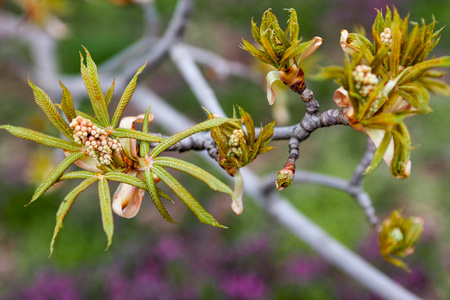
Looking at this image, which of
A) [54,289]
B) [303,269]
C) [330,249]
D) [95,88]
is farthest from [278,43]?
[54,289]

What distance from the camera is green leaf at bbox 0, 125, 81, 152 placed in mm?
750

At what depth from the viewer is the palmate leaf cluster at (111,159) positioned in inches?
28.6

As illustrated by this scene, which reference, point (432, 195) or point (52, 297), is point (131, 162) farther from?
point (432, 195)

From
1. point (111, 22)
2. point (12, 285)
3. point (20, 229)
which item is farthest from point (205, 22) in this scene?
point (12, 285)

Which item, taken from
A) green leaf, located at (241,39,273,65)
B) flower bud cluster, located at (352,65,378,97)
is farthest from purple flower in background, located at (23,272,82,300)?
flower bud cluster, located at (352,65,378,97)

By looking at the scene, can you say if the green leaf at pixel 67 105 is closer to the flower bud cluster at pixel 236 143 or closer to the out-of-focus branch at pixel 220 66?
the flower bud cluster at pixel 236 143

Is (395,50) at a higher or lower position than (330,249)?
higher

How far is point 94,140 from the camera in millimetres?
749

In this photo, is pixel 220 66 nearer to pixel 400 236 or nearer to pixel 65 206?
pixel 400 236

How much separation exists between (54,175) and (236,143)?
1.25 feet

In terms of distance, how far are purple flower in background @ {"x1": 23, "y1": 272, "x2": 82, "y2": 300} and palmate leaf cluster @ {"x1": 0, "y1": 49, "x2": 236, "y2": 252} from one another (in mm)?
2383

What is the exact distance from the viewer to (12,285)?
11.0ft

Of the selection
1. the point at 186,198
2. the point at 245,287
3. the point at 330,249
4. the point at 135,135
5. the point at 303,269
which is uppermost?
the point at 135,135

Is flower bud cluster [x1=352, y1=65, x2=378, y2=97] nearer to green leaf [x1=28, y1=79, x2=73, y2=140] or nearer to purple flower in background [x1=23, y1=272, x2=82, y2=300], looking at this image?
green leaf [x1=28, y1=79, x2=73, y2=140]
